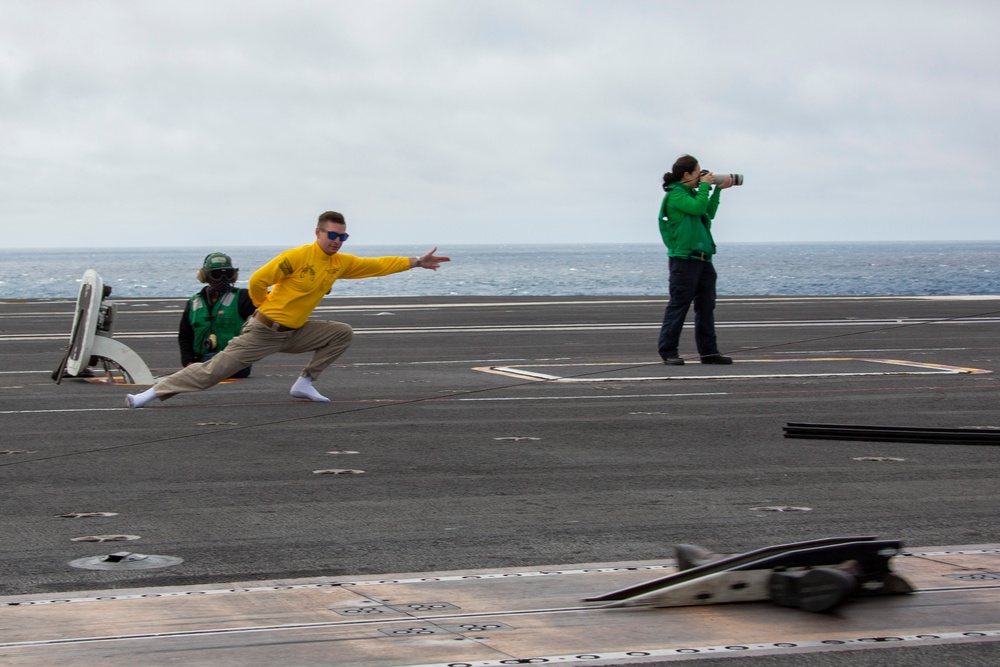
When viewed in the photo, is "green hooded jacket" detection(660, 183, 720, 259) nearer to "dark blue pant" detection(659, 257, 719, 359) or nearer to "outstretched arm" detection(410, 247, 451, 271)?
"dark blue pant" detection(659, 257, 719, 359)

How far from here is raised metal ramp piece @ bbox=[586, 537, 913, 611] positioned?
15.3 ft

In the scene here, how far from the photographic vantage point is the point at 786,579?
4.71m

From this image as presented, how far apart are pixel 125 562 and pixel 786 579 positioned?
272cm

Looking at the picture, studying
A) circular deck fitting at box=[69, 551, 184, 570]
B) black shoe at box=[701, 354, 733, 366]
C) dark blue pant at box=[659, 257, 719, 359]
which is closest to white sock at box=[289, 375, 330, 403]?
dark blue pant at box=[659, 257, 719, 359]

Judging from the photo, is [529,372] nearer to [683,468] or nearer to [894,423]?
[894,423]

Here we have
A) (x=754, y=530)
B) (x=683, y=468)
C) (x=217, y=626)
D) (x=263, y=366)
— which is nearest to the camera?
(x=217, y=626)

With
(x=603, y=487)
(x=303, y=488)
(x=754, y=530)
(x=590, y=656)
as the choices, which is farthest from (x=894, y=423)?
(x=590, y=656)

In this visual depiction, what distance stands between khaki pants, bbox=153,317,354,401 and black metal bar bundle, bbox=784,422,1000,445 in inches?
171

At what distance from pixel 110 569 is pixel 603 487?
2.94 meters

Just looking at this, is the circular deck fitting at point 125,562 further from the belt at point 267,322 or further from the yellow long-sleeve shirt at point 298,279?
the belt at point 267,322

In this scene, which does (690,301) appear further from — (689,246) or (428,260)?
(428,260)

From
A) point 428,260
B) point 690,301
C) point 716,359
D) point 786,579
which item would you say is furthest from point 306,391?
point 786,579

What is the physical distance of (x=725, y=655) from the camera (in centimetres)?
427

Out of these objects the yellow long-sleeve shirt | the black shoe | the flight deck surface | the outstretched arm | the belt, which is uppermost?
the outstretched arm
